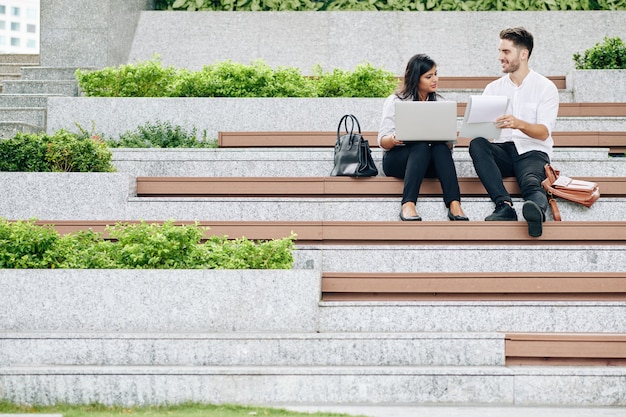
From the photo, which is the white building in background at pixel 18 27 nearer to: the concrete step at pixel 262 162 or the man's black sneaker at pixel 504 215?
the concrete step at pixel 262 162

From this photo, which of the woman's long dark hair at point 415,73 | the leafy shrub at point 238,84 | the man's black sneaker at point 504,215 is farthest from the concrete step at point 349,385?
the leafy shrub at point 238,84

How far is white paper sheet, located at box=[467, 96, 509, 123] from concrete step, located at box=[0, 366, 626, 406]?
97.5 inches

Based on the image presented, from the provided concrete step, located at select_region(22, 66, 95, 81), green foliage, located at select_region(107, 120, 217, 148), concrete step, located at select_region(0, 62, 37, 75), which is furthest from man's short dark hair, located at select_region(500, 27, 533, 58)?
concrete step, located at select_region(0, 62, 37, 75)

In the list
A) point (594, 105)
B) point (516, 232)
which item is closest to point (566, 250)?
point (516, 232)

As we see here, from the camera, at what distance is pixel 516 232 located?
24.3ft

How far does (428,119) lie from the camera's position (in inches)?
Answer: 303

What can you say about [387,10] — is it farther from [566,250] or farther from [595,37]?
[566,250]

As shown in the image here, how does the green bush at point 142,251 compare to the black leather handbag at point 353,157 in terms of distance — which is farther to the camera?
the black leather handbag at point 353,157

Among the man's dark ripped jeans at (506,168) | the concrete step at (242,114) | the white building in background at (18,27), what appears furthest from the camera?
the white building in background at (18,27)

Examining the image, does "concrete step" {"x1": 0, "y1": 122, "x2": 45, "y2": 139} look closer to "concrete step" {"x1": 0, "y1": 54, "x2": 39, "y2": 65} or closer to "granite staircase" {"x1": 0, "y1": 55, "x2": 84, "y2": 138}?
"granite staircase" {"x1": 0, "y1": 55, "x2": 84, "y2": 138}

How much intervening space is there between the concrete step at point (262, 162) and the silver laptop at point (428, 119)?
0.84 meters

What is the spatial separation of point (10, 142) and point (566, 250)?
452cm

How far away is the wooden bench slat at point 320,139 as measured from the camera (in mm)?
9219

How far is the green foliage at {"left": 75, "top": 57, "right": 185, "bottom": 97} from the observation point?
10.3 meters
